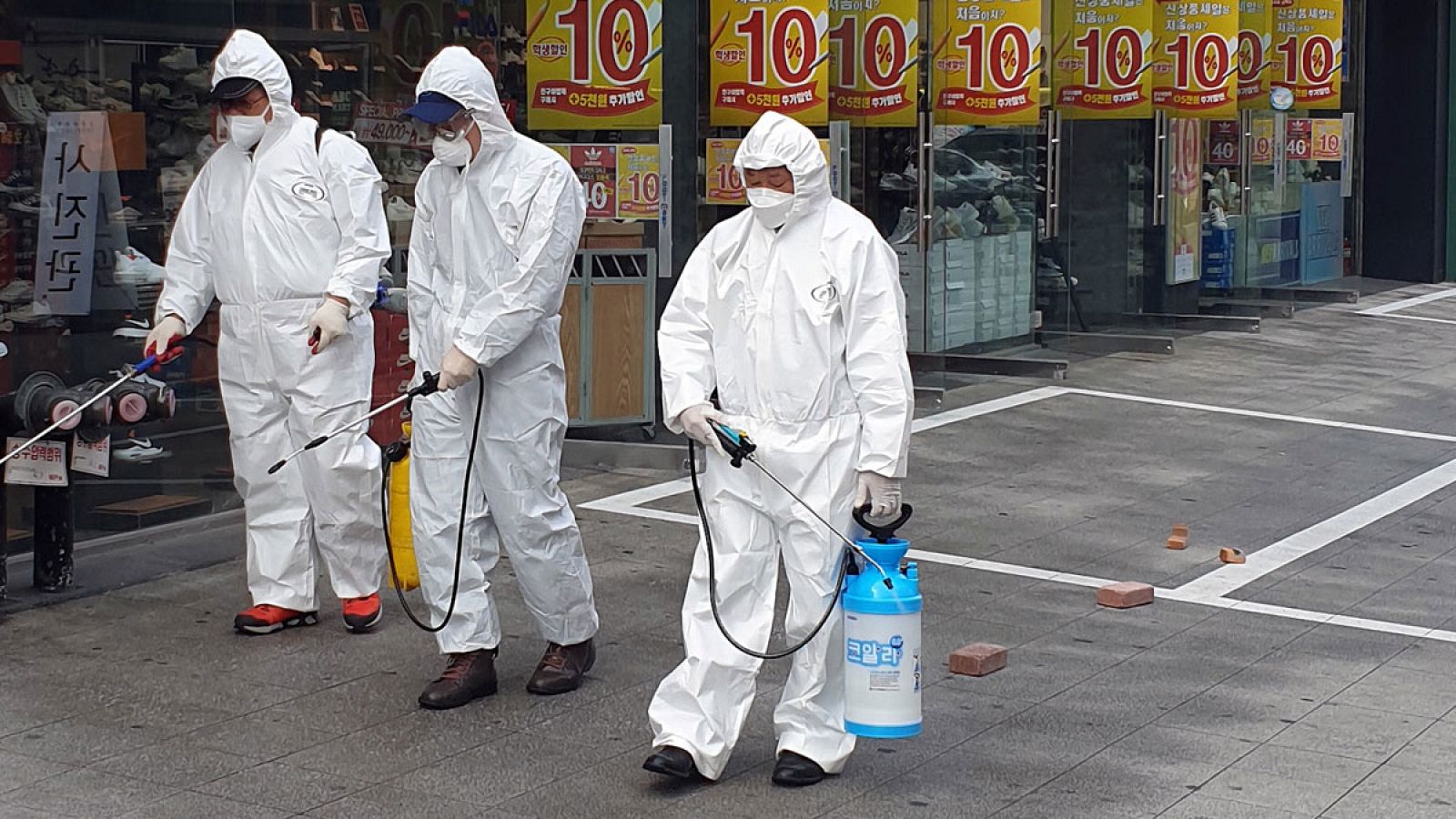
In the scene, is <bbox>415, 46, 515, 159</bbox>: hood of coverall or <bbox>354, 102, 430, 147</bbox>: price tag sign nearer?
<bbox>415, 46, 515, 159</bbox>: hood of coverall

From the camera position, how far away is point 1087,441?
37.2ft

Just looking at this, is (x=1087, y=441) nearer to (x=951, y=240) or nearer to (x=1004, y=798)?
(x=951, y=240)

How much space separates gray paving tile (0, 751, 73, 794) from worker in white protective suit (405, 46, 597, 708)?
3.71 feet

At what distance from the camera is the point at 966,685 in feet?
21.6

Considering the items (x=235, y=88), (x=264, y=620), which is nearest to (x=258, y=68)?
(x=235, y=88)

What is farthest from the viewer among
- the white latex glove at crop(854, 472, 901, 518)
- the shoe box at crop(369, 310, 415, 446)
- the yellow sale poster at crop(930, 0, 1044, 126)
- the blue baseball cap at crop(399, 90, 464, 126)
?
the yellow sale poster at crop(930, 0, 1044, 126)

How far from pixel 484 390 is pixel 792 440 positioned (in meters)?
1.28

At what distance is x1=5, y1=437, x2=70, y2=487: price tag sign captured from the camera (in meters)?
7.44

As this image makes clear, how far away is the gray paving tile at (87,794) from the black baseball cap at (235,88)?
2.54 meters

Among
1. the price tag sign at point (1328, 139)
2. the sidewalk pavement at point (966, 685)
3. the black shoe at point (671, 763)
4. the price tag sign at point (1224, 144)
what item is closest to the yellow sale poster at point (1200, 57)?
the price tag sign at point (1224, 144)

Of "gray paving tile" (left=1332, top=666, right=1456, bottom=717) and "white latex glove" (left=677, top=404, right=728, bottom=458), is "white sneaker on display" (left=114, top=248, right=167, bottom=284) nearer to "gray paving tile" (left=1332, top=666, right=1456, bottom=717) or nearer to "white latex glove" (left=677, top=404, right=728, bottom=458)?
"white latex glove" (left=677, top=404, right=728, bottom=458)

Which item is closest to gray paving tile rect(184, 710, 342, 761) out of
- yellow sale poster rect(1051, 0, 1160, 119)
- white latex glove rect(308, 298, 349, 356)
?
white latex glove rect(308, 298, 349, 356)

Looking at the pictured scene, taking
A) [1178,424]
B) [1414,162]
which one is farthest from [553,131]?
[1414,162]

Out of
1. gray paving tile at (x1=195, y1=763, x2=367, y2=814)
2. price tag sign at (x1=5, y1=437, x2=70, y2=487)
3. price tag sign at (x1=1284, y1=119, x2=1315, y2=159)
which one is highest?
price tag sign at (x1=1284, y1=119, x2=1315, y2=159)
